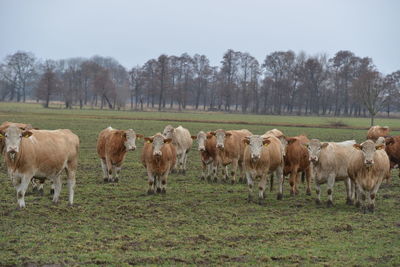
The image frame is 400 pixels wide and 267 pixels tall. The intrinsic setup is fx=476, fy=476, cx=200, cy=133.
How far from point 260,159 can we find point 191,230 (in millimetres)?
4196

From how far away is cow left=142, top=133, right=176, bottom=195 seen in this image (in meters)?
14.0

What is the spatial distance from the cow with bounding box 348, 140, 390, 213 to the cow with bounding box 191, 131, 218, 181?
6.09 meters

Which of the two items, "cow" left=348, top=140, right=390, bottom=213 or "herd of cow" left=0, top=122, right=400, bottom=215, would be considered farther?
"cow" left=348, top=140, right=390, bottom=213

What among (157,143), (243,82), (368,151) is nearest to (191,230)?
(157,143)

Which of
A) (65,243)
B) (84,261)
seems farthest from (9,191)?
(84,261)

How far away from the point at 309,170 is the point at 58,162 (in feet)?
25.2

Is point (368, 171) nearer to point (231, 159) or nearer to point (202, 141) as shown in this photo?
point (231, 159)

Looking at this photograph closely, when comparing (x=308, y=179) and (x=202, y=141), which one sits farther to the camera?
(x=202, y=141)

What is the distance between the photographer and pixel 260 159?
1337cm

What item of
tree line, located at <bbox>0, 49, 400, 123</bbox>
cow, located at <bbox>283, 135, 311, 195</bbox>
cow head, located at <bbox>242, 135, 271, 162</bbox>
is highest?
tree line, located at <bbox>0, 49, 400, 123</bbox>

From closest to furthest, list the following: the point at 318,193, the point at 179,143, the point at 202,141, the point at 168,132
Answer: the point at 318,193
the point at 202,141
the point at 168,132
the point at 179,143

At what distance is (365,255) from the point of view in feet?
27.1

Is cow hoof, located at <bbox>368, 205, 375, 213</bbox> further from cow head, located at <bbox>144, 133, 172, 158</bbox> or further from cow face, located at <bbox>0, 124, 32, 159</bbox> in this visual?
cow face, located at <bbox>0, 124, 32, 159</bbox>

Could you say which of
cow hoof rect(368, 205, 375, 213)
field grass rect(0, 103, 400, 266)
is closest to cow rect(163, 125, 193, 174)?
field grass rect(0, 103, 400, 266)
